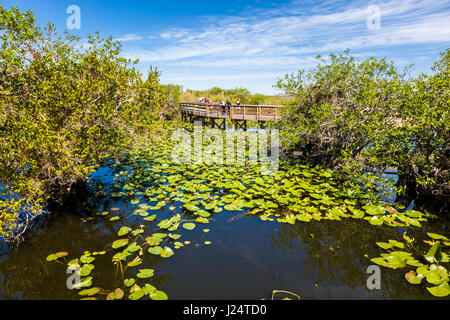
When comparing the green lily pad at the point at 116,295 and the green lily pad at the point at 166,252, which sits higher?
the green lily pad at the point at 166,252

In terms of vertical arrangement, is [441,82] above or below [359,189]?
above

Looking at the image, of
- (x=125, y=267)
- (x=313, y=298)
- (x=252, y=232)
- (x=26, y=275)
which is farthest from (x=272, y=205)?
(x=26, y=275)

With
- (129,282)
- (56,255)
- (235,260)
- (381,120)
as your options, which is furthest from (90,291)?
(381,120)

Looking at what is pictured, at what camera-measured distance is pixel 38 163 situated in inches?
188

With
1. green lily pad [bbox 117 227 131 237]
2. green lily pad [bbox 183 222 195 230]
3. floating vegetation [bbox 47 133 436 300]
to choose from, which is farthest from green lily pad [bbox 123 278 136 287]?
green lily pad [bbox 183 222 195 230]

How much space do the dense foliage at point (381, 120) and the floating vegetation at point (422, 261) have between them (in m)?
1.96

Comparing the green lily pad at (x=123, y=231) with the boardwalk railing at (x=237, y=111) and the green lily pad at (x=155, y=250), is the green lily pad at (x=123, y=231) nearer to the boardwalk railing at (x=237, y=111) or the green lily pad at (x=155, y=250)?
the green lily pad at (x=155, y=250)

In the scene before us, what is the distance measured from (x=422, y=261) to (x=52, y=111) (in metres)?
8.03

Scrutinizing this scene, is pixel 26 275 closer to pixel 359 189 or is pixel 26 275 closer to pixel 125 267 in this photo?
pixel 125 267

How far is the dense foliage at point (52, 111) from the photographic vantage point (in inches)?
176

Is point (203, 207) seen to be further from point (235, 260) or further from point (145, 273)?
point (145, 273)

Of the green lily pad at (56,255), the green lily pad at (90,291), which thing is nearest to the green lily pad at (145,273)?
the green lily pad at (90,291)

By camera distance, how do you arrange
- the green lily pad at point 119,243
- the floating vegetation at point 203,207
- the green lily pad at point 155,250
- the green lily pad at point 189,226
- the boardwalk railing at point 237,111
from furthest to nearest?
the boardwalk railing at point 237,111 < the green lily pad at point 189,226 < the green lily pad at point 119,243 < the green lily pad at point 155,250 < the floating vegetation at point 203,207

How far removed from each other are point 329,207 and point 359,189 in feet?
4.61
